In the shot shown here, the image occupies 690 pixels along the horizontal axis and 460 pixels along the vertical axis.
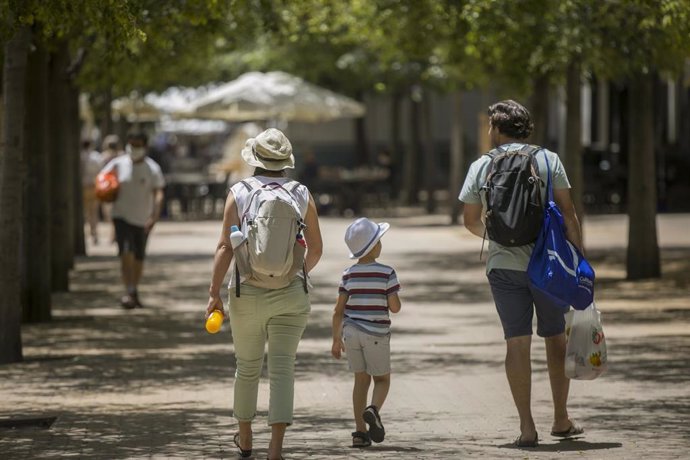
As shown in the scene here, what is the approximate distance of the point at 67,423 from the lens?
962cm

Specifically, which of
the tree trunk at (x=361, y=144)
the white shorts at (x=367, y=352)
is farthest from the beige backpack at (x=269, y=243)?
the tree trunk at (x=361, y=144)

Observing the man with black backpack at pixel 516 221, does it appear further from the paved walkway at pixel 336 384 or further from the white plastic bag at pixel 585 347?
the paved walkway at pixel 336 384

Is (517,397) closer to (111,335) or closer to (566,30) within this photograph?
(111,335)

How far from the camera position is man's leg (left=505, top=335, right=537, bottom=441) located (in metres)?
8.35

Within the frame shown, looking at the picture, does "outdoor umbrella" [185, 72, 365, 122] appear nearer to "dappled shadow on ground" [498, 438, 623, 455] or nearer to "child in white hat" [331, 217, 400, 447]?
"child in white hat" [331, 217, 400, 447]

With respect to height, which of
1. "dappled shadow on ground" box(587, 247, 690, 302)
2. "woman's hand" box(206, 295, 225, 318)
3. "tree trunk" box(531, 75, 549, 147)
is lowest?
"dappled shadow on ground" box(587, 247, 690, 302)

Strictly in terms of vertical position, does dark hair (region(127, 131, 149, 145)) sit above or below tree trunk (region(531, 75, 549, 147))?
below

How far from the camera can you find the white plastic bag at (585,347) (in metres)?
8.45

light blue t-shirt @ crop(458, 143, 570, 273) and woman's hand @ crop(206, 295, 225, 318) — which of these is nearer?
woman's hand @ crop(206, 295, 225, 318)

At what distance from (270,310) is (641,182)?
1168 cm

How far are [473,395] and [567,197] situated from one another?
8.38 ft

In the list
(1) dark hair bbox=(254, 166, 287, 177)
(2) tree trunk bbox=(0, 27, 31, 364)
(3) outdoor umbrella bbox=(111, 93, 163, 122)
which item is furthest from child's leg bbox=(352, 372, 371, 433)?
(3) outdoor umbrella bbox=(111, 93, 163, 122)

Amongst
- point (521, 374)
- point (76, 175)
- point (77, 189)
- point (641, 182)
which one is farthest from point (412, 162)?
point (521, 374)

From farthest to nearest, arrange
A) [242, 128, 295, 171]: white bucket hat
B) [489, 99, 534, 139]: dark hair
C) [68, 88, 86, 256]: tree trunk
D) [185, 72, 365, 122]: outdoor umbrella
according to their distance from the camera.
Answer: [185, 72, 365, 122]: outdoor umbrella → [68, 88, 86, 256]: tree trunk → [489, 99, 534, 139]: dark hair → [242, 128, 295, 171]: white bucket hat
